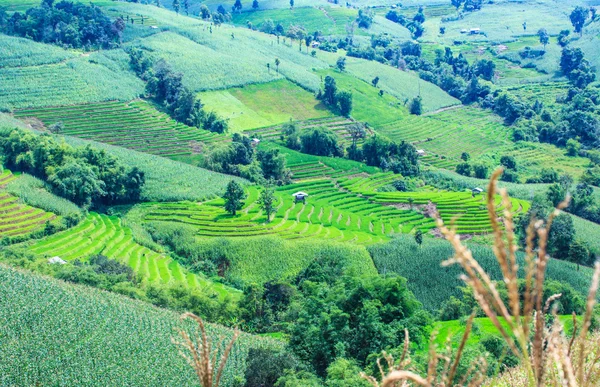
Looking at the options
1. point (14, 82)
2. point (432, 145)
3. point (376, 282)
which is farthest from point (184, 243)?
point (432, 145)

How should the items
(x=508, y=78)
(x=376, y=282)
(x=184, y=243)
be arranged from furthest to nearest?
(x=508, y=78) → (x=184, y=243) → (x=376, y=282)

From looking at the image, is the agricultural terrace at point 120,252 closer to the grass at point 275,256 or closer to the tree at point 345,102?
the grass at point 275,256

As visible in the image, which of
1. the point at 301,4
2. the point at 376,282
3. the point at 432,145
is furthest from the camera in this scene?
the point at 301,4

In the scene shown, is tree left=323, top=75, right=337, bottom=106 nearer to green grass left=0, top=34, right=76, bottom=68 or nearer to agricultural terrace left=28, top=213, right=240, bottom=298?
green grass left=0, top=34, right=76, bottom=68

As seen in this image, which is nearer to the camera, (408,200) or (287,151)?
(408,200)

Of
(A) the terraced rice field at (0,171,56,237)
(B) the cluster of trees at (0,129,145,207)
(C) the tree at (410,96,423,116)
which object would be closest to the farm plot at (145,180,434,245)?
(B) the cluster of trees at (0,129,145,207)

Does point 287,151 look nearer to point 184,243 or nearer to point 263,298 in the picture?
point 184,243

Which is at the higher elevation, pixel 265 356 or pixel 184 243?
Result: pixel 265 356
